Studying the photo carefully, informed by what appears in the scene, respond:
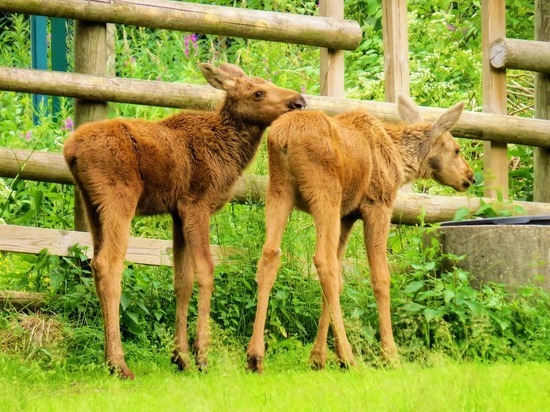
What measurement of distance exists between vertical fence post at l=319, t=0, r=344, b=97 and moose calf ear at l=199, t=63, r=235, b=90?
60.5 inches

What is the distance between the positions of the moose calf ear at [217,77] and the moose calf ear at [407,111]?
144 cm

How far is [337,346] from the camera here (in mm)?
7168

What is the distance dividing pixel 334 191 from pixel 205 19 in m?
2.43

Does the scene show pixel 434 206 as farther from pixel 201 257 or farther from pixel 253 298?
pixel 201 257

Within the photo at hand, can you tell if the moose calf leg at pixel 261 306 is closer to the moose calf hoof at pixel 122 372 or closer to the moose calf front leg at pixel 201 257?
the moose calf front leg at pixel 201 257

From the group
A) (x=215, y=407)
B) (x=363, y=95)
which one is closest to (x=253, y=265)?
(x=215, y=407)

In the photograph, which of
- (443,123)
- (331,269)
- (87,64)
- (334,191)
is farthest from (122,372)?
(443,123)

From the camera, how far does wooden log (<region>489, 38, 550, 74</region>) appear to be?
9.75 meters

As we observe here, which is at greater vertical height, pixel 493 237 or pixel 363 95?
pixel 363 95

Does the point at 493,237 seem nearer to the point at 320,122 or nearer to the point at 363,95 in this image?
the point at 320,122

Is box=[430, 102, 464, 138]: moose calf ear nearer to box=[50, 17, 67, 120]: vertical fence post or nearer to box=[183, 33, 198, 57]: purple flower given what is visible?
box=[50, 17, 67, 120]: vertical fence post

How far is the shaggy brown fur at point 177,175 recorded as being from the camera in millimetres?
7027

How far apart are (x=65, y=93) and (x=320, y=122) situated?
225 cm

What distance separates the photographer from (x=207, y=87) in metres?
8.84
